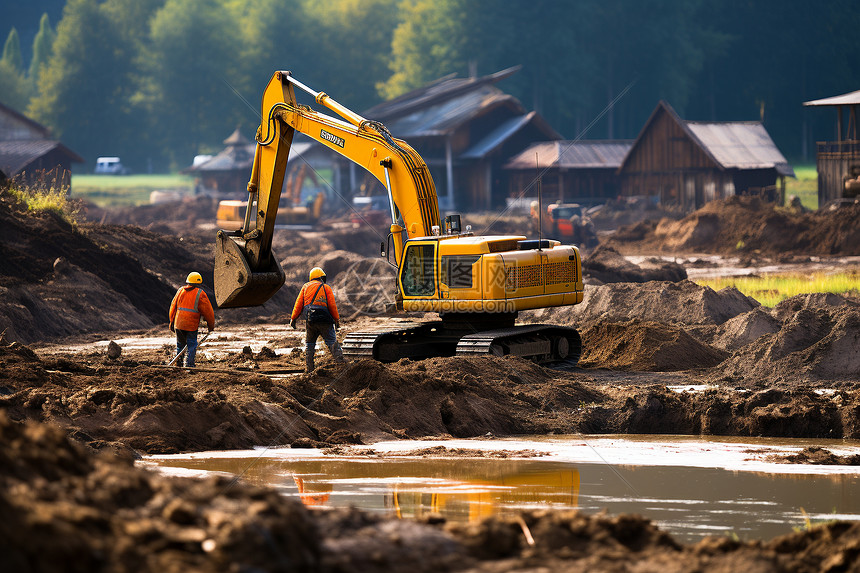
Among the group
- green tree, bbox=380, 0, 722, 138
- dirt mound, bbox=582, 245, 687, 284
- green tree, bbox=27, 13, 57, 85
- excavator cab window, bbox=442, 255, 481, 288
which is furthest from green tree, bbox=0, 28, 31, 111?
excavator cab window, bbox=442, 255, 481, 288

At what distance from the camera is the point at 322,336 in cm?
1619

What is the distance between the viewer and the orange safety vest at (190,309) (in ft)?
52.3

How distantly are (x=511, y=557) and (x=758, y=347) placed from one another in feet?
37.7

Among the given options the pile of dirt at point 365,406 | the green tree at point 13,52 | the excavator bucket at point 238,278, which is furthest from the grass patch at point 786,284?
the green tree at point 13,52

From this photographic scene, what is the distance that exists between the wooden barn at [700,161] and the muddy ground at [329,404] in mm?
25063

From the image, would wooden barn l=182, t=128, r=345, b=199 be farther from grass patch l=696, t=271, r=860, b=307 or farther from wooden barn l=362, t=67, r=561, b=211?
grass patch l=696, t=271, r=860, b=307

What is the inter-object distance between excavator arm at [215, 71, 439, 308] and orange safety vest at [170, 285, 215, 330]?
0.38m

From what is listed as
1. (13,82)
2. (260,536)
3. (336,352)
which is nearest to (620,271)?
(336,352)

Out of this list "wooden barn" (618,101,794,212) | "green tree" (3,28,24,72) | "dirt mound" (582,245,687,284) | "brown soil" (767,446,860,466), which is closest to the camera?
"brown soil" (767,446,860,466)

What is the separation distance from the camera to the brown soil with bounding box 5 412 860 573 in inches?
200

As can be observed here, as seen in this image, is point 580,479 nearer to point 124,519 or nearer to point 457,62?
point 124,519

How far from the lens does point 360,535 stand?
619 cm

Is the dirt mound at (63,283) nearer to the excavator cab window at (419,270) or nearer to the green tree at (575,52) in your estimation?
the excavator cab window at (419,270)

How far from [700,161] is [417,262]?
141 feet
